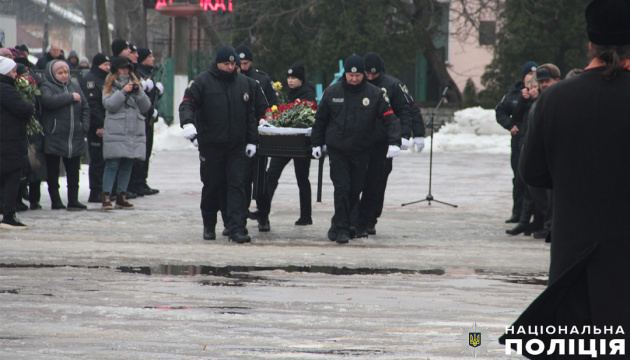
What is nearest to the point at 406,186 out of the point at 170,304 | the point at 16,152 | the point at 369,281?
the point at 16,152

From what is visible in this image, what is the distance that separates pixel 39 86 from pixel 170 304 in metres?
6.57

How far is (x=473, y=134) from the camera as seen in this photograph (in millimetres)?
28578

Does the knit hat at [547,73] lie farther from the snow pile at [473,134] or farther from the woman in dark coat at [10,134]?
the snow pile at [473,134]

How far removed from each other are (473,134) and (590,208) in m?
25.3

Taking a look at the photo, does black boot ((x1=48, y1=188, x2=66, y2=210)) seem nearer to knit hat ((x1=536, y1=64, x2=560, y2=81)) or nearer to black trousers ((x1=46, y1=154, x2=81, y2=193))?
black trousers ((x1=46, y1=154, x2=81, y2=193))

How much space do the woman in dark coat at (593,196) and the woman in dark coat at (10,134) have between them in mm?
8361

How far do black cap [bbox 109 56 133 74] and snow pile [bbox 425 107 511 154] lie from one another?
14571 mm

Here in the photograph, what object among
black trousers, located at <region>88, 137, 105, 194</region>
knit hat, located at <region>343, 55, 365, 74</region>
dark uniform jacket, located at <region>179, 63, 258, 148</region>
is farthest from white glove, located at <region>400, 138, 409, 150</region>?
black trousers, located at <region>88, 137, 105, 194</region>

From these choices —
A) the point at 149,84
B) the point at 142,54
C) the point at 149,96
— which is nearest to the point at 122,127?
the point at 149,84

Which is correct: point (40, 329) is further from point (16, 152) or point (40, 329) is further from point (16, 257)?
point (16, 152)

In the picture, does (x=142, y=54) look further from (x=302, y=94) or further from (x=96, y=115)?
(x=302, y=94)

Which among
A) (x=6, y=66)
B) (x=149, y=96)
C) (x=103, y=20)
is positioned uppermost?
(x=103, y=20)

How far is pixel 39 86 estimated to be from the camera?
504 inches

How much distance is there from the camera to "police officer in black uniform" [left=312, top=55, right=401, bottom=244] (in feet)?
34.7
